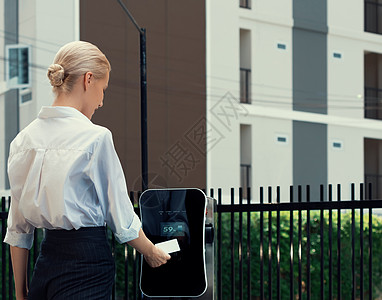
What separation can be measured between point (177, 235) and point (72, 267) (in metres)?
1.43

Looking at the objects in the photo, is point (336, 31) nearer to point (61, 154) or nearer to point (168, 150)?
point (168, 150)

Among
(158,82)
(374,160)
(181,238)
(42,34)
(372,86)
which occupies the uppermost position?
(42,34)

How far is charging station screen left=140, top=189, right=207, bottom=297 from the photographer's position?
154 inches

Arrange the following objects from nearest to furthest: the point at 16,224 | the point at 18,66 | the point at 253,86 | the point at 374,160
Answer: the point at 16,224, the point at 18,66, the point at 253,86, the point at 374,160

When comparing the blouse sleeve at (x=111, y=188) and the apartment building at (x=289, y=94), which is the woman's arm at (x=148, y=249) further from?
the apartment building at (x=289, y=94)

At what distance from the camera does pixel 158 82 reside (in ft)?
65.4

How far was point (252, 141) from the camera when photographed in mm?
21297

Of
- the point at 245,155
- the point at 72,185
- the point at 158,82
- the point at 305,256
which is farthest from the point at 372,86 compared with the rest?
the point at 72,185

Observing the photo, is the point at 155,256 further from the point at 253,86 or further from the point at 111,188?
the point at 253,86

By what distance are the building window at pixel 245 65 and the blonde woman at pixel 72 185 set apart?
1893 cm

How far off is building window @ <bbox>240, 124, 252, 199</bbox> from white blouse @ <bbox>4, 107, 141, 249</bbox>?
1876 centimetres

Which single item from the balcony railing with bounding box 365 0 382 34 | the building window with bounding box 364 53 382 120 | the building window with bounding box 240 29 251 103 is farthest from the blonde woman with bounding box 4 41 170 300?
the balcony railing with bounding box 365 0 382 34

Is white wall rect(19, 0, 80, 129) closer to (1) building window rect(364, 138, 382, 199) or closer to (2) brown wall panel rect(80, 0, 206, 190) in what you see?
(2) brown wall panel rect(80, 0, 206, 190)

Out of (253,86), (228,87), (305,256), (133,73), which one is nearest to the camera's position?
(305,256)
